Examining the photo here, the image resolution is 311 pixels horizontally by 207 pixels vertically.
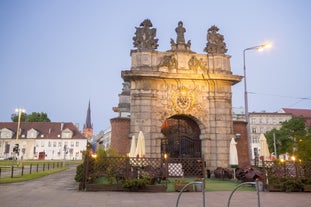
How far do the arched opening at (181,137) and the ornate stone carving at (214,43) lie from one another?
5995 millimetres

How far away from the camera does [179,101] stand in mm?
18766

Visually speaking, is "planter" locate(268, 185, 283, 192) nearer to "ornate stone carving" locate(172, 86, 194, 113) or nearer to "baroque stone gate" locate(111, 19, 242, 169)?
"baroque stone gate" locate(111, 19, 242, 169)

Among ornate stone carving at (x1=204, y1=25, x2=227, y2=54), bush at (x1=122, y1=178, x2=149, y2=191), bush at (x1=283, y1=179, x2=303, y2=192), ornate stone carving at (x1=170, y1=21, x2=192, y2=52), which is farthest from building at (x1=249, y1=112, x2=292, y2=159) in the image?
bush at (x1=122, y1=178, x2=149, y2=191)

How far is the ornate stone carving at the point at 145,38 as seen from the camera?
19422mm

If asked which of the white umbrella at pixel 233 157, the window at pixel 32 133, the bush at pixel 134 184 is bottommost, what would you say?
the bush at pixel 134 184

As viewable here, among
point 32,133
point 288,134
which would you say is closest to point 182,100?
point 288,134

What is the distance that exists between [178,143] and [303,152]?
8261 millimetres

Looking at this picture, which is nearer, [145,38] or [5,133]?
[145,38]

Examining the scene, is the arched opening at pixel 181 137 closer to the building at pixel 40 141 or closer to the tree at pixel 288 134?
the tree at pixel 288 134

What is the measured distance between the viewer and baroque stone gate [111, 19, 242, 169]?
18.1 metres

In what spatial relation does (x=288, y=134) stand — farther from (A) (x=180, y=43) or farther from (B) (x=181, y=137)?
(A) (x=180, y=43)

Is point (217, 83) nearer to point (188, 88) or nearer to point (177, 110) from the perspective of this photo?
point (188, 88)

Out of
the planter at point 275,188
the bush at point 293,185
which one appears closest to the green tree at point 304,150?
the bush at point 293,185

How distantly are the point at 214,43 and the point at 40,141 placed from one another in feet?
210
